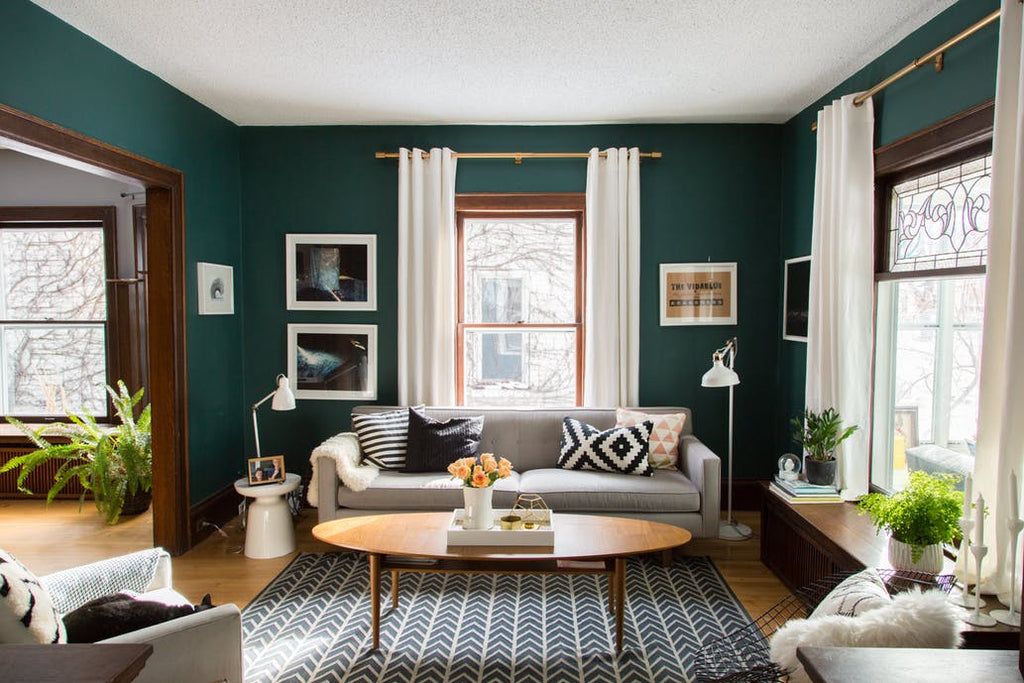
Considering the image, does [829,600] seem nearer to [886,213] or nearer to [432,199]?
[886,213]

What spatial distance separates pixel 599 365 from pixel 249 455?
8.60ft

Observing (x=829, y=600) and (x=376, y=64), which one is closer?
(x=829, y=600)

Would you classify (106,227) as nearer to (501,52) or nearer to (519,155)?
(519,155)

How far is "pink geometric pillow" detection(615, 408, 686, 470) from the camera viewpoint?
429 centimetres

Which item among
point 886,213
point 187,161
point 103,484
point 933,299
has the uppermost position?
point 187,161

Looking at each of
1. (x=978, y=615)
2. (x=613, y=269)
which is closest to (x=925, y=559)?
(x=978, y=615)

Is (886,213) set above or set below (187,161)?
below

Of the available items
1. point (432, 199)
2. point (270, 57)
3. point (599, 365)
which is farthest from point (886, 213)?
point (270, 57)

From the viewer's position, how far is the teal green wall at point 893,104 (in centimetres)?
280

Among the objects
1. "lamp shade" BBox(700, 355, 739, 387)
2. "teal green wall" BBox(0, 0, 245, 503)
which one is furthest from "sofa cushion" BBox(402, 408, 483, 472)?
"lamp shade" BBox(700, 355, 739, 387)

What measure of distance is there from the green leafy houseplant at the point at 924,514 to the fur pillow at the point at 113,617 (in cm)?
246

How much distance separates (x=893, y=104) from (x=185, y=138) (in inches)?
156

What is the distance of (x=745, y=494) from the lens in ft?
16.1

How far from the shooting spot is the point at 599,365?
15.6 ft
